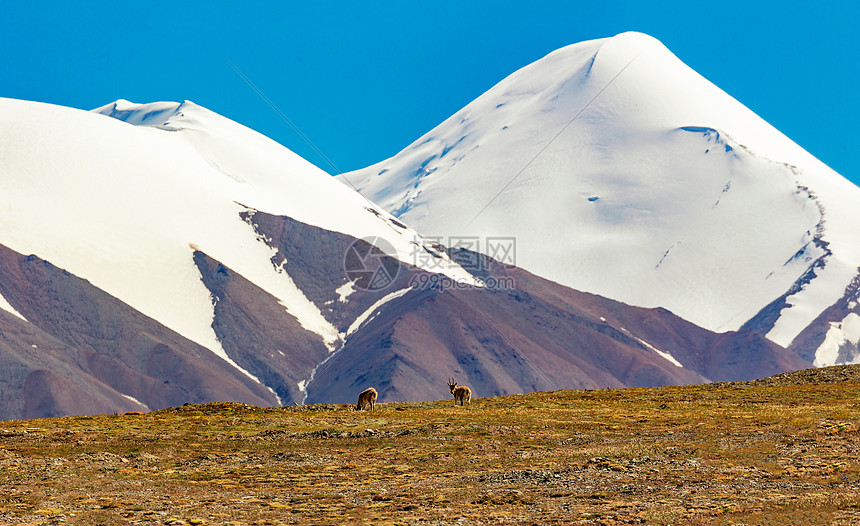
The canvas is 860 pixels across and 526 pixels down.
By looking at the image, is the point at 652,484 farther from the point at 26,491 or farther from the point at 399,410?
the point at 399,410

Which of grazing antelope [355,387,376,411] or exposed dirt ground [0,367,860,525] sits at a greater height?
grazing antelope [355,387,376,411]

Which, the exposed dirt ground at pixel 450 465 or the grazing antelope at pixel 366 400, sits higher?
the grazing antelope at pixel 366 400

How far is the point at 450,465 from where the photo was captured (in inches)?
1442

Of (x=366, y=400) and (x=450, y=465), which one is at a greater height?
(x=366, y=400)

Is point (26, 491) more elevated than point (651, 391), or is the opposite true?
point (651, 391)

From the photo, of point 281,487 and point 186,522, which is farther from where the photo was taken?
point 281,487

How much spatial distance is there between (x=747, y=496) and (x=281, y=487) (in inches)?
536

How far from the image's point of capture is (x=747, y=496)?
1120 inches

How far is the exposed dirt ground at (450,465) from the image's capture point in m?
27.7

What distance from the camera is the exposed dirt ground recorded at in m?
27.7

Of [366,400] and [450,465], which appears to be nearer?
[450,465]

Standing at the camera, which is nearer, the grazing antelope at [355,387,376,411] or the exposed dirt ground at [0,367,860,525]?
the exposed dirt ground at [0,367,860,525]

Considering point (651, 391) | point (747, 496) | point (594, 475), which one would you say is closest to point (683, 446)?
point (594, 475)

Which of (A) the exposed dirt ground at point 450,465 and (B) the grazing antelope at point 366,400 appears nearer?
(A) the exposed dirt ground at point 450,465
